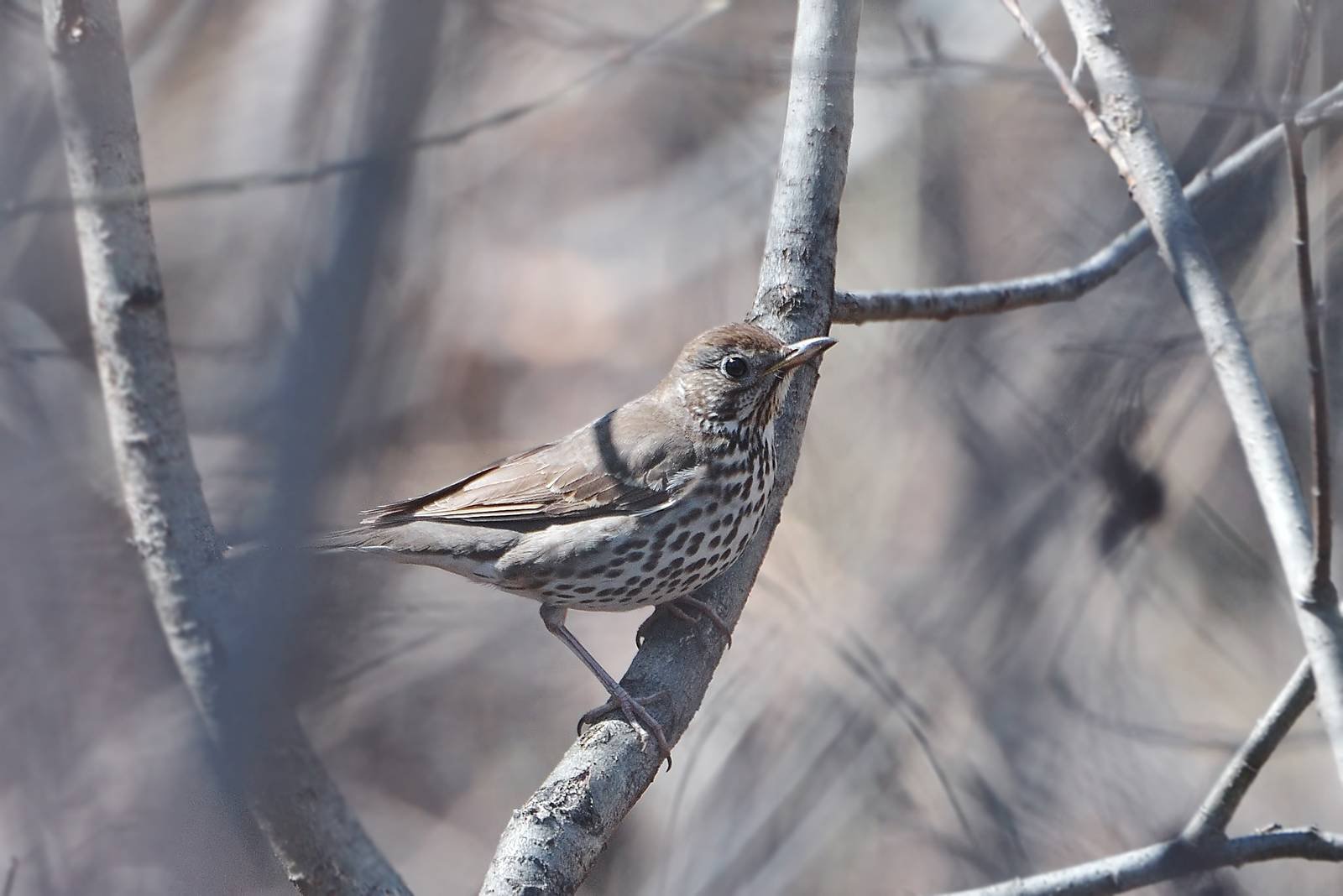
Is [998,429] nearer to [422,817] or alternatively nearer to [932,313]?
[932,313]

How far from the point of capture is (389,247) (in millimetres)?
1412

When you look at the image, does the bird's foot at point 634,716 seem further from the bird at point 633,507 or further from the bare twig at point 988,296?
the bare twig at point 988,296

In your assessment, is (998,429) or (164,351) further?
(998,429)

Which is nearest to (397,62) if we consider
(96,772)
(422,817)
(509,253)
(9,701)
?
(9,701)

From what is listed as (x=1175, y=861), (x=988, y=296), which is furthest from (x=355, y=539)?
(x=1175, y=861)

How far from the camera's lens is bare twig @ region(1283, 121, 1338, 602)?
2.30 m

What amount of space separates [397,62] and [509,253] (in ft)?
21.8

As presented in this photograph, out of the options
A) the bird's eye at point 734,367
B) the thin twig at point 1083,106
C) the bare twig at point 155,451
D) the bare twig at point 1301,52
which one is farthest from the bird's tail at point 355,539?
the bare twig at point 1301,52

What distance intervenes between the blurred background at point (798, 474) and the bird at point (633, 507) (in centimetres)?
45

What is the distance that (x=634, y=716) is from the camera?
293 cm

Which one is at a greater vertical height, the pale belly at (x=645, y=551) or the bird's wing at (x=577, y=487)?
the bird's wing at (x=577, y=487)

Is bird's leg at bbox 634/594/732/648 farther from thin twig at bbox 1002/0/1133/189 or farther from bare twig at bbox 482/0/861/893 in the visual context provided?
thin twig at bbox 1002/0/1133/189

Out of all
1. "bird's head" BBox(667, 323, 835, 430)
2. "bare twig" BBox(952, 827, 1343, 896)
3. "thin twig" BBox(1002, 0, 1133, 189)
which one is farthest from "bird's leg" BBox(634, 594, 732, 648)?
"thin twig" BBox(1002, 0, 1133, 189)

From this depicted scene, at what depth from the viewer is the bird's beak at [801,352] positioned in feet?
11.2
